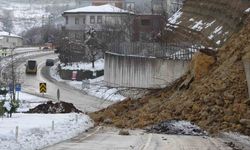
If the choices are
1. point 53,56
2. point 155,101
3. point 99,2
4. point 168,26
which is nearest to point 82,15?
point 53,56

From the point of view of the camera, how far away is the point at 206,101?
2780cm

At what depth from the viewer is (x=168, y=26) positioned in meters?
61.5

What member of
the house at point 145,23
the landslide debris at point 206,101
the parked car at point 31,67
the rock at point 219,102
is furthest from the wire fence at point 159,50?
the parked car at point 31,67

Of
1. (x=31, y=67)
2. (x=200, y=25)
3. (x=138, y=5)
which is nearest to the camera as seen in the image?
(x=200, y=25)

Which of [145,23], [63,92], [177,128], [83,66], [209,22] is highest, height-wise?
[209,22]

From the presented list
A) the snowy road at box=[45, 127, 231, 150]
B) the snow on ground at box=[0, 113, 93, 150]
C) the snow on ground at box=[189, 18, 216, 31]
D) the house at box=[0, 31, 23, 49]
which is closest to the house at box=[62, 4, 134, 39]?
the house at box=[0, 31, 23, 49]

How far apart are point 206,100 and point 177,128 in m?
2.71

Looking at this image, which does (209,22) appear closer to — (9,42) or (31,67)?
(31,67)

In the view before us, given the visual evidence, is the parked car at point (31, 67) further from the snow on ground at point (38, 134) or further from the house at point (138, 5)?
the snow on ground at point (38, 134)

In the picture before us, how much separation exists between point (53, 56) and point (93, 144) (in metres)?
103

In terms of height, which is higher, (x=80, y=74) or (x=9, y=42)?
(x=80, y=74)

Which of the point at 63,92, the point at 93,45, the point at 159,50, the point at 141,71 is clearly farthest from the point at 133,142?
the point at 93,45

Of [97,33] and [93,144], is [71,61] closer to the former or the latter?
[97,33]

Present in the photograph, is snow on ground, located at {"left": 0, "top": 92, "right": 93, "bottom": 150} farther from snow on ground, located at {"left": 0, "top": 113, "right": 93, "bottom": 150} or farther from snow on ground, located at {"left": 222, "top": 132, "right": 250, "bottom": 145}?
snow on ground, located at {"left": 222, "top": 132, "right": 250, "bottom": 145}
